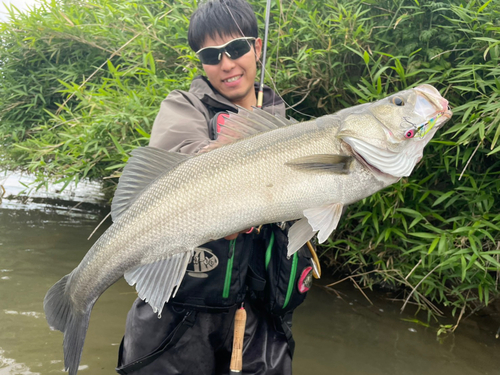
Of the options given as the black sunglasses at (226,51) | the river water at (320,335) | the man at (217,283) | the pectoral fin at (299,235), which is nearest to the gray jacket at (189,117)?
the man at (217,283)

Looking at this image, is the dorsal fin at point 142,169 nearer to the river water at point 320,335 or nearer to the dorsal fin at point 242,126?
the dorsal fin at point 242,126

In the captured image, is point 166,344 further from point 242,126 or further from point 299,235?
point 242,126

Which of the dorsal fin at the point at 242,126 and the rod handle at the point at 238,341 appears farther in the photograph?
the rod handle at the point at 238,341

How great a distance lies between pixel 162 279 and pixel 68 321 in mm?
497

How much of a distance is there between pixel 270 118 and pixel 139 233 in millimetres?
761

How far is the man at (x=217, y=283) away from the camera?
73.7 inches

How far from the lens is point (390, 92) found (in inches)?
139

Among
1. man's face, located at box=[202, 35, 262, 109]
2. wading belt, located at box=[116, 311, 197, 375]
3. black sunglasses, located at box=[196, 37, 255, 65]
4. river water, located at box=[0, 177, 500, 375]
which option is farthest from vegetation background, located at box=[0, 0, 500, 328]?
wading belt, located at box=[116, 311, 197, 375]

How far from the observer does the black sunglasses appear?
7.42 feet

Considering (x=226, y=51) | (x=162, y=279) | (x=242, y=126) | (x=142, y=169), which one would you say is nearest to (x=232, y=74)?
(x=226, y=51)

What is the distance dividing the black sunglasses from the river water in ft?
6.68

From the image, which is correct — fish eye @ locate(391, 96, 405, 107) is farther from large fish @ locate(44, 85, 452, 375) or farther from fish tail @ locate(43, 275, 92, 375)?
fish tail @ locate(43, 275, 92, 375)

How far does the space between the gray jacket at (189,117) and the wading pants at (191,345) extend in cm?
79

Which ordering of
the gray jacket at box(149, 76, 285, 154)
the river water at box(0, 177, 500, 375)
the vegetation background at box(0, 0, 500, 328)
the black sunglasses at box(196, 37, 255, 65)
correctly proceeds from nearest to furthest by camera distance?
the gray jacket at box(149, 76, 285, 154)
the black sunglasses at box(196, 37, 255, 65)
the river water at box(0, 177, 500, 375)
the vegetation background at box(0, 0, 500, 328)
